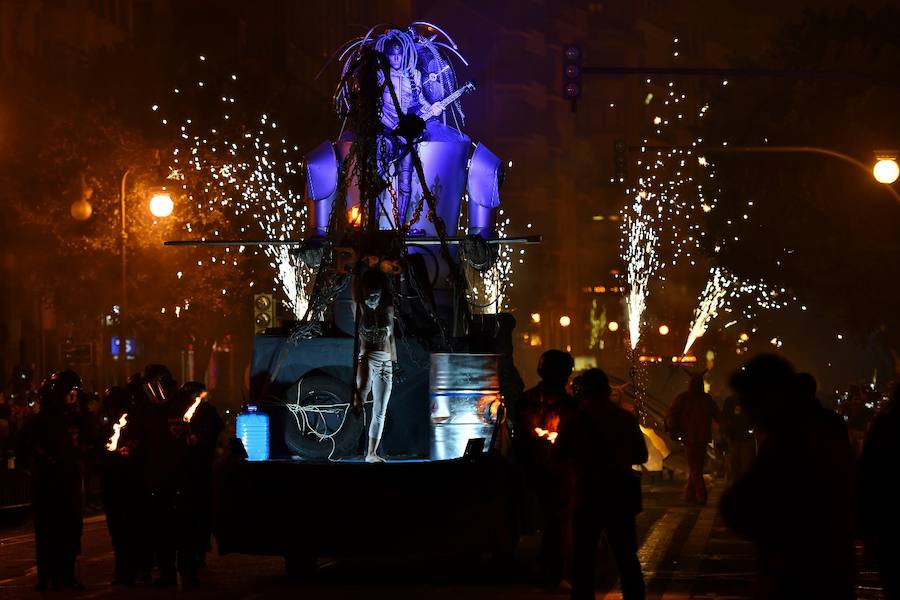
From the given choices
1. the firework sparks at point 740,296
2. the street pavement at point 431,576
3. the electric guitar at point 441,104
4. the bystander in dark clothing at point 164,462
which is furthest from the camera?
the firework sparks at point 740,296

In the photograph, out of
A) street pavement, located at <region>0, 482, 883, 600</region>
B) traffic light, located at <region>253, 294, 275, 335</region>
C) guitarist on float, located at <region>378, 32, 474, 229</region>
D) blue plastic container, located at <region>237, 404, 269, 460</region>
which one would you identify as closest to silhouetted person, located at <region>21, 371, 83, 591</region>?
street pavement, located at <region>0, 482, 883, 600</region>

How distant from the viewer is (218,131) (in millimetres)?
45062

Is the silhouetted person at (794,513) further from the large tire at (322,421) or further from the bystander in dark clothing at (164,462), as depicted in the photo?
the bystander in dark clothing at (164,462)

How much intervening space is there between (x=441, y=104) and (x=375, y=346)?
10.6 ft

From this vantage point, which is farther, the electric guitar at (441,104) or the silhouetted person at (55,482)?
the electric guitar at (441,104)

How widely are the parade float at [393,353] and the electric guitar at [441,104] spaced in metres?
0.02

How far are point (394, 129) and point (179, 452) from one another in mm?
3350

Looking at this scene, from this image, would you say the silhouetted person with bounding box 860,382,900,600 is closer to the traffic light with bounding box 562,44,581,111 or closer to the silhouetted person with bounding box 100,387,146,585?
the silhouetted person with bounding box 100,387,146,585

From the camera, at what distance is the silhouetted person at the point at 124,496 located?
14.5m

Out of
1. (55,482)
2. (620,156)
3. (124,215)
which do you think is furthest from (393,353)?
(124,215)

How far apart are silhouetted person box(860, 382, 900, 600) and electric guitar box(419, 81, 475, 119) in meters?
8.83

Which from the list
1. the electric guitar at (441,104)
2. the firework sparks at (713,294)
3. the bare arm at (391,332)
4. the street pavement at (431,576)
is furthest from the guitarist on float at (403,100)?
the firework sparks at (713,294)

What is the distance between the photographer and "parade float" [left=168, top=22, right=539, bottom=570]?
→ 12953 millimetres

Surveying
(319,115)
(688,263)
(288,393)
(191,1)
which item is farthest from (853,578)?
(688,263)
